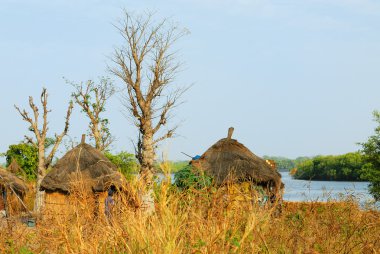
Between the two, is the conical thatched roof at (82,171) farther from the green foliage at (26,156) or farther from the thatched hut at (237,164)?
the green foliage at (26,156)

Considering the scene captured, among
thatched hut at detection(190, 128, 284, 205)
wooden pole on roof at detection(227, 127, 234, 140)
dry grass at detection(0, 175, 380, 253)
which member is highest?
wooden pole on roof at detection(227, 127, 234, 140)

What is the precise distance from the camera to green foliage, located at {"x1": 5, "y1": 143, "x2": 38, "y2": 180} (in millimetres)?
41694

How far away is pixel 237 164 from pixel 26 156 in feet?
83.9

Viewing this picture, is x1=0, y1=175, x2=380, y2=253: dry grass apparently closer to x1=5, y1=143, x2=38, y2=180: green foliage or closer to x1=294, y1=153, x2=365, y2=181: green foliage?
x1=5, y1=143, x2=38, y2=180: green foliage

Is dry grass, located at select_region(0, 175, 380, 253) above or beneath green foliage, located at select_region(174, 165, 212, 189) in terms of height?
beneath

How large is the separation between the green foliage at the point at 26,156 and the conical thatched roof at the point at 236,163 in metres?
23.8

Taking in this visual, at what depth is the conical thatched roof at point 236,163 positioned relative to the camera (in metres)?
18.9

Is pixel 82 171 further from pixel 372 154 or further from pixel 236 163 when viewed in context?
pixel 372 154

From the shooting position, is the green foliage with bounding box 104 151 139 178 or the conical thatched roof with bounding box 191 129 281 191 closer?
the conical thatched roof with bounding box 191 129 281 191

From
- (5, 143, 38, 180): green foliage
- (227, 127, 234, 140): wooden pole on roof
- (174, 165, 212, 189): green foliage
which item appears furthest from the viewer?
(5, 143, 38, 180): green foliage

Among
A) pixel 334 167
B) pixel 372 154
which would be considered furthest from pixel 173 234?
pixel 334 167

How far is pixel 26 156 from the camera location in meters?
42.2

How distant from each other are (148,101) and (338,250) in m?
21.1

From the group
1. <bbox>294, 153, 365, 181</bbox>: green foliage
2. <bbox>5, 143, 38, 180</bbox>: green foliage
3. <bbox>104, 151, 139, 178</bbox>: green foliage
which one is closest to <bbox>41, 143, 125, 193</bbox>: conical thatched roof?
<bbox>104, 151, 139, 178</bbox>: green foliage
